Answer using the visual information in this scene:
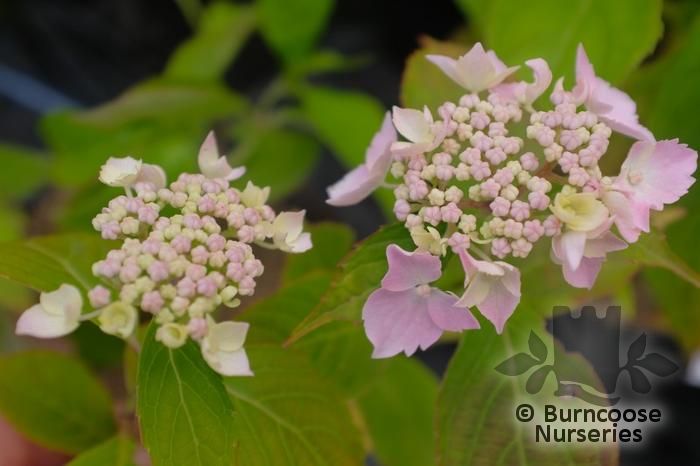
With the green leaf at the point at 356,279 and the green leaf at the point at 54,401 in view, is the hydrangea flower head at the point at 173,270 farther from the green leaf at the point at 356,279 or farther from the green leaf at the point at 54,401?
the green leaf at the point at 54,401

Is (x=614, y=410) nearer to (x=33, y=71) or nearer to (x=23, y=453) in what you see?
(x=23, y=453)

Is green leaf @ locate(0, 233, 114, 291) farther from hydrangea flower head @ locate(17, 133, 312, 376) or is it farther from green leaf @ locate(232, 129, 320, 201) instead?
green leaf @ locate(232, 129, 320, 201)

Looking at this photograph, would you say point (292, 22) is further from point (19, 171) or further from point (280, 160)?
point (19, 171)

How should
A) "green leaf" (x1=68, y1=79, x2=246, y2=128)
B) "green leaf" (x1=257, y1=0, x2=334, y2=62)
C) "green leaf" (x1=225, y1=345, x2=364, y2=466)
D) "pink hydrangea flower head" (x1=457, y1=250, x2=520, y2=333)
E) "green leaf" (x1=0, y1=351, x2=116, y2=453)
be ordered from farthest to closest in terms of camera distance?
"green leaf" (x1=257, y1=0, x2=334, y2=62) → "green leaf" (x1=68, y1=79, x2=246, y2=128) → "green leaf" (x1=0, y1=351, x2=116, y2=453) → "green leaf" (x1=225, y1=345, x2=364, y2=466) → "pink hydrangea flower head" (x1=457, y1=250, x2=520, y2=333)

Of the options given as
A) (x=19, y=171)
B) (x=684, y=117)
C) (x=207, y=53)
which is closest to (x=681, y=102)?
(x=684, y=117)

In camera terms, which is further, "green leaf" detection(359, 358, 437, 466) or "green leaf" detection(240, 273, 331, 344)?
"green leaf" detection(359, 358, 437, 466)

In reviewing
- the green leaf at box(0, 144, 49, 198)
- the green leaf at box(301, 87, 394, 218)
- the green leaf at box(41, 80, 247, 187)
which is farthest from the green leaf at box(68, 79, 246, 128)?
the green leaf at box(0, 144, 49, 198)

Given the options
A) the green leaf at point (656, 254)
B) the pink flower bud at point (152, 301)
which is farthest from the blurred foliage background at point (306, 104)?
the pink flower bud at point (152, 301)
